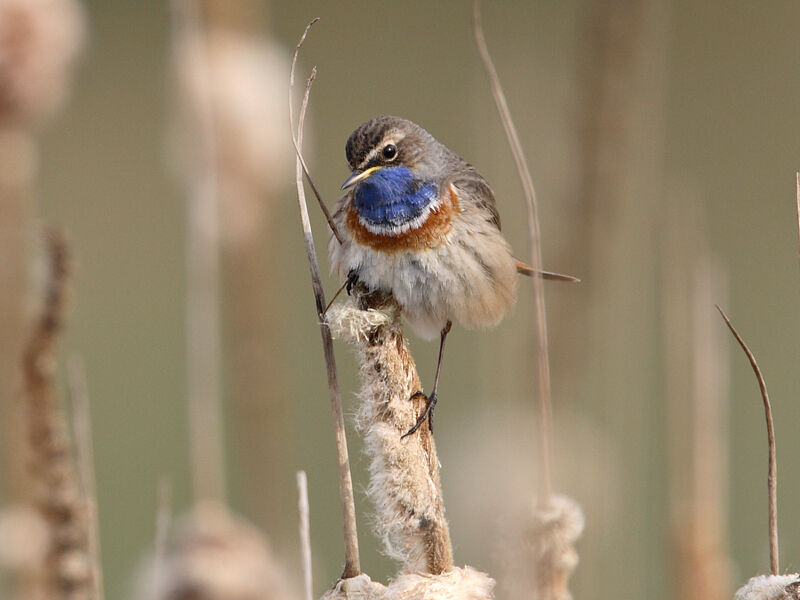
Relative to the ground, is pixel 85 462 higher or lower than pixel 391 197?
lower

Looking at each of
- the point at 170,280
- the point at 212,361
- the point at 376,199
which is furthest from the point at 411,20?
the point at 212,361

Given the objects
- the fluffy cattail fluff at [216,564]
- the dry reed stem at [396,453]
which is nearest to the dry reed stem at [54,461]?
the fluffy cattail fluff at [216,564]

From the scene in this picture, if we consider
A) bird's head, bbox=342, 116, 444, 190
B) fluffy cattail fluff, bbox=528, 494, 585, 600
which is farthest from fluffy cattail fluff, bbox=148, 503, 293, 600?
bird's head, bbox=342, 116, 444, 190

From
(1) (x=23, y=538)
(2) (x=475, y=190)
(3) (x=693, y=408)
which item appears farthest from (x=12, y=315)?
(2) (x=475, y=190)

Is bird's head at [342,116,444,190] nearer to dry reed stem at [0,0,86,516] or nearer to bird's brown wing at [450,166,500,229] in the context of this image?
bird's brown wing at [450,166,500,229]

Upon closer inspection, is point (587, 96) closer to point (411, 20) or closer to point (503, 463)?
point (503, 463)

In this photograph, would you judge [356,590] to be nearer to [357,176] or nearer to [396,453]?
[396,453]
